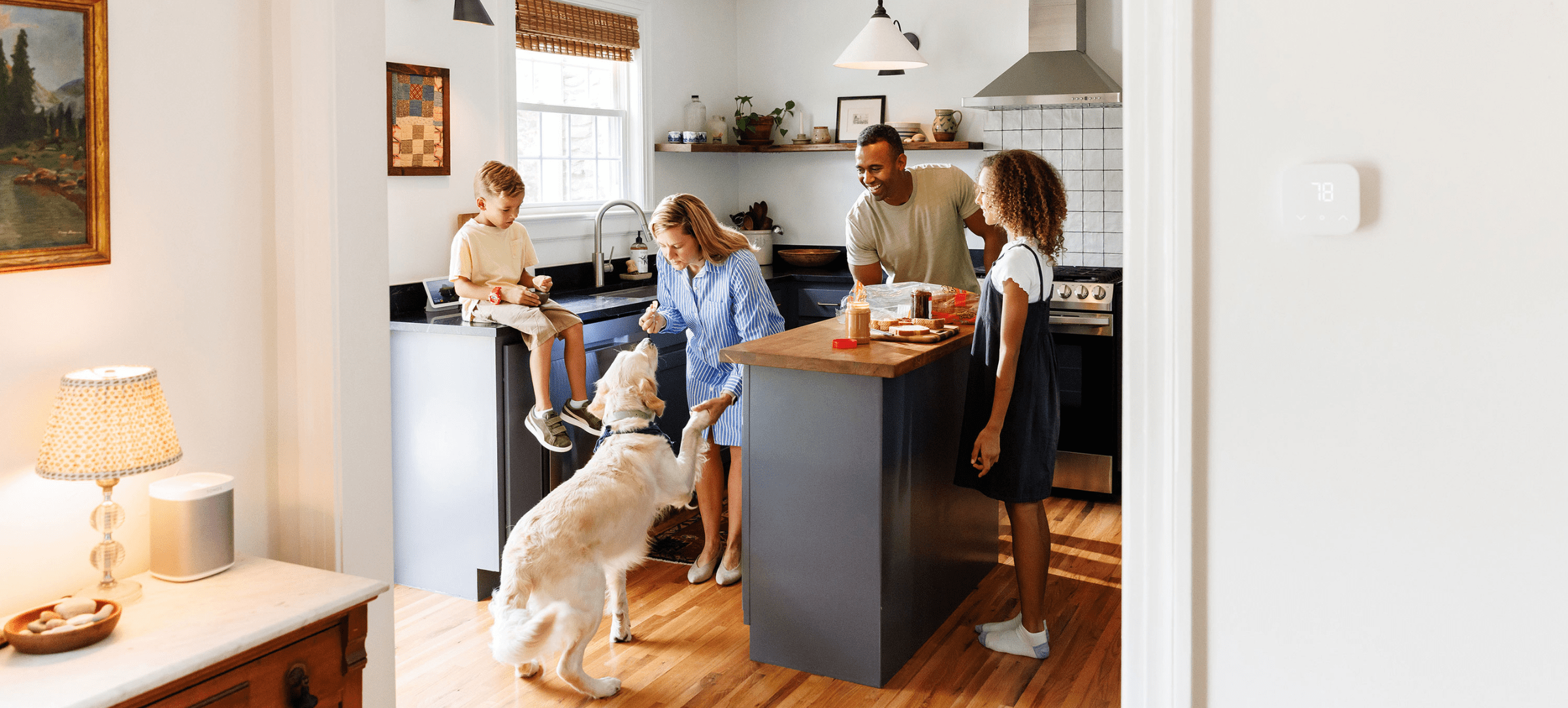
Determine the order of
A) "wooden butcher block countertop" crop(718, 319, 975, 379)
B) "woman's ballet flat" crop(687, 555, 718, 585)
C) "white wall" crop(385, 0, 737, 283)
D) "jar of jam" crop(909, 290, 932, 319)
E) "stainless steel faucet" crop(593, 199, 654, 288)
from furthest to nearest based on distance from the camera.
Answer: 1. "stainless steel faucet" crop(593, 199, 654, 288)
2. "white wall" crop(385, 0, 737, 283)
3. "woman's ballet flat" crop(687, 555, 718, 585)
4. "jar of jam" crop(909, 290, 932, 319)
5. "wooden butcher block countertop" crop(718, 319, 975, 379)

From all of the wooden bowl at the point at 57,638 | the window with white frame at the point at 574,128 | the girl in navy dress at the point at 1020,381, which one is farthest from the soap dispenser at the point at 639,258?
the wooden bowl at the point at 57,638

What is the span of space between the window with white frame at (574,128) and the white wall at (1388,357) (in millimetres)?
3639

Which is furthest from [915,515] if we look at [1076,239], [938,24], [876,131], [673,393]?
[938,24]

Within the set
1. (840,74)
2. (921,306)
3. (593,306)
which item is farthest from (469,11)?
(840,74)

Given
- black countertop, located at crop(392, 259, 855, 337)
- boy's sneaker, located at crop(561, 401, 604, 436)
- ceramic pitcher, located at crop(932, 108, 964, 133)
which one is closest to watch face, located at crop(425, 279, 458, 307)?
black countertop, located at crop(392, 259, 855, 337)

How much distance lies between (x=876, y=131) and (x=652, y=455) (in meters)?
1.34

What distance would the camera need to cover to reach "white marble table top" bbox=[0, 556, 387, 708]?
5.08 feet

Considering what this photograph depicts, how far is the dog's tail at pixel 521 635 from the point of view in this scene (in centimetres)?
264

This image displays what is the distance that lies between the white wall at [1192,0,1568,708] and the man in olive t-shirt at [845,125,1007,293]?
7.48 feet

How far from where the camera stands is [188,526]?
1.90 metres

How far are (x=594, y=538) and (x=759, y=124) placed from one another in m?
3.53

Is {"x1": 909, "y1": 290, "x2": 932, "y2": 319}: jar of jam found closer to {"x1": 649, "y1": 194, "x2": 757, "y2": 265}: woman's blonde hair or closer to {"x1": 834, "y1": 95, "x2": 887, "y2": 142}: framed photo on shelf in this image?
{"x1": 649, "y1": 194, "x2": 757, "y2": 265}: woman's blonde hair

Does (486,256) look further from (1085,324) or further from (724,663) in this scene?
(1085,324)

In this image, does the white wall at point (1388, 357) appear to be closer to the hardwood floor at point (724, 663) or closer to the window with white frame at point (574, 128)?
the hardwood floor at point (724, 663)
